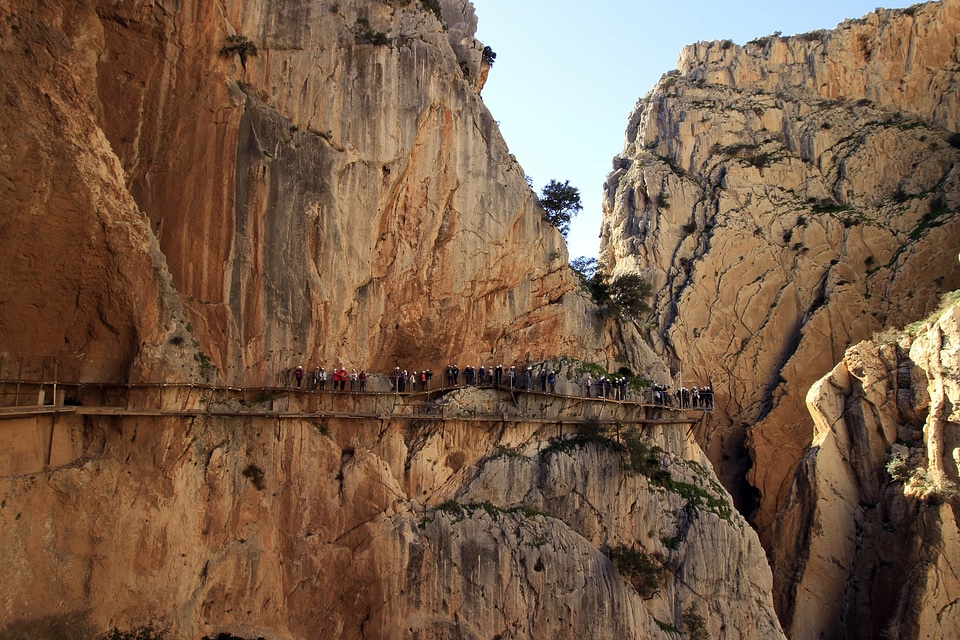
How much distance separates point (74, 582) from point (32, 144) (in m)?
12.6

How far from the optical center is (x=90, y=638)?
21.9 metres

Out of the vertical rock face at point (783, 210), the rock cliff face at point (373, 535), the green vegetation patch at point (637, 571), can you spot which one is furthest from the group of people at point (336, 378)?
the vertical rock face at point (783, 210)

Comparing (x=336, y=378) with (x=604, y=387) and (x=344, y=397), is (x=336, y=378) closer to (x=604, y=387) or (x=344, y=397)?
(x=344, y=397)

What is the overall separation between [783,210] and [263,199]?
4060 centimetres

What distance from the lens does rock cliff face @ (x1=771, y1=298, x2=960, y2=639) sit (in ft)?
119

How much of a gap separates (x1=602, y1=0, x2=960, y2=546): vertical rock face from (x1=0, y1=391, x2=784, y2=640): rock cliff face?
15917 mm

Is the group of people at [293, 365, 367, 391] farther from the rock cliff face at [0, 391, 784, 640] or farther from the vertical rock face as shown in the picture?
the vertical rock face

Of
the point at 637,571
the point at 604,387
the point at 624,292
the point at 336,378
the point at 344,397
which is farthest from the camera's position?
the point at 624,292

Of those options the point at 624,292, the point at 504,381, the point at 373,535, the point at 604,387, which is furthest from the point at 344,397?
the point at 624,292

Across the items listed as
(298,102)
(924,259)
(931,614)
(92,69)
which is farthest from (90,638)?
(924,259)

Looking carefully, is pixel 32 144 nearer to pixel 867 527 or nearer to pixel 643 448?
pixel 643 448

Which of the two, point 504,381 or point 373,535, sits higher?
point 504,381

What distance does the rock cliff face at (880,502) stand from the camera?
36.3m

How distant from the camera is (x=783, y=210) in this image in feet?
181
